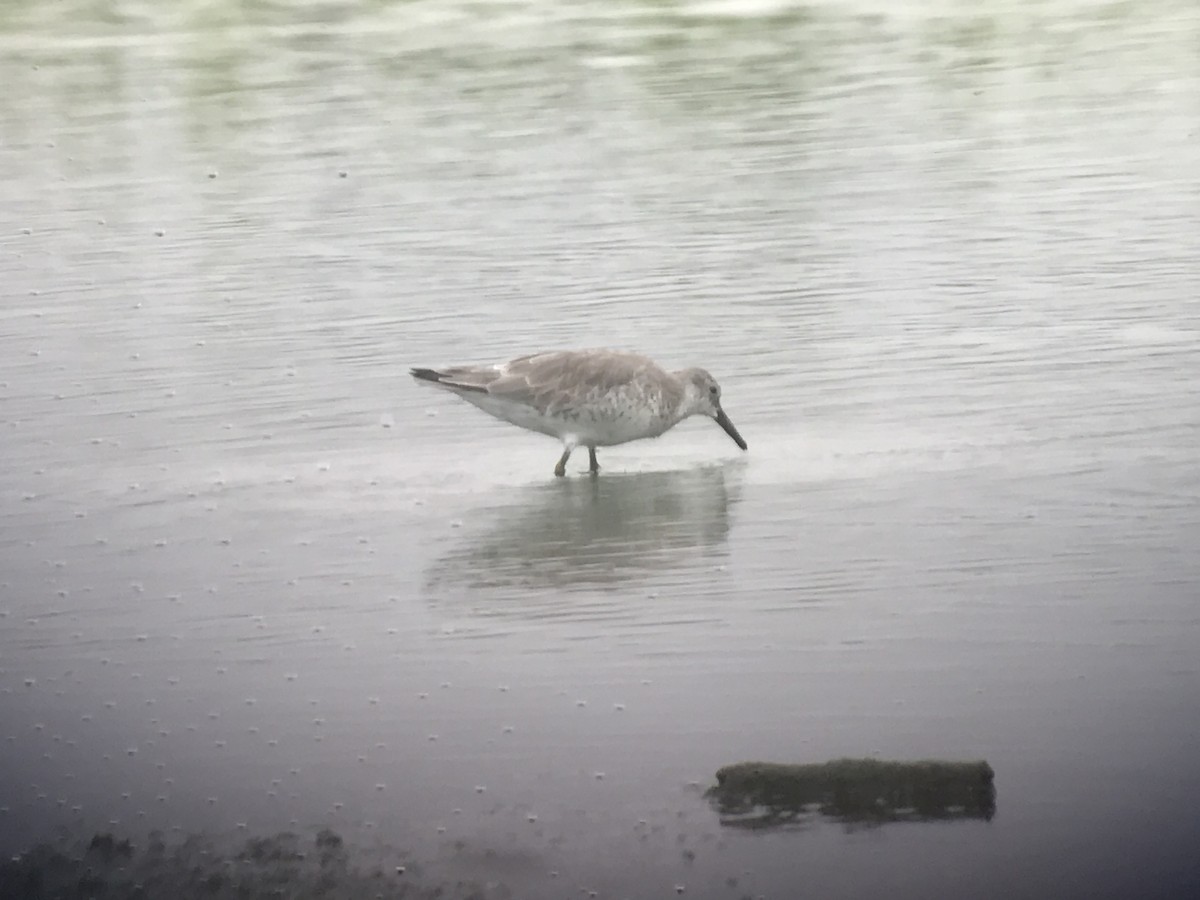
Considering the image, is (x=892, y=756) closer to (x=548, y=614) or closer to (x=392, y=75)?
(x=548, y=614)

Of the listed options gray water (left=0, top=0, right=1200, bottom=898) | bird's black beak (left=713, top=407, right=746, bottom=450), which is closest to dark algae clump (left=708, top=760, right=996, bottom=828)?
gray water (left=0, top=0, right=1200, bottom=898)

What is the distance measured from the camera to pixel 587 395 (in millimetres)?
9594

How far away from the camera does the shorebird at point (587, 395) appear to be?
960cm

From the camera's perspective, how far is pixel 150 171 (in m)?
15.6

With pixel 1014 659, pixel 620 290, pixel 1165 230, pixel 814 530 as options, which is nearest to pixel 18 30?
pixel 620 290

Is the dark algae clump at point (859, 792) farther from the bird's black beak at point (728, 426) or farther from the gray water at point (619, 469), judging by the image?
the bird's black beak at point (728, 426)

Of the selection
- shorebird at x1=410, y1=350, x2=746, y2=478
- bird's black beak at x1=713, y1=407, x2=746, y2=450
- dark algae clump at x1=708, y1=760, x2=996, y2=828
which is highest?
shorebird at x1=410, y1=350, x2=746, y2=478

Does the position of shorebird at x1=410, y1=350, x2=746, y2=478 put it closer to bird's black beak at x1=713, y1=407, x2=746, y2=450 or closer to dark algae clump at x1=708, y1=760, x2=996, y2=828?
bird's black beak at x1=713, y1=407, x2=746, y2=450

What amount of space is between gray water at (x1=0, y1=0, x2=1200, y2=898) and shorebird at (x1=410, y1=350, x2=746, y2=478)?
0.22 metres

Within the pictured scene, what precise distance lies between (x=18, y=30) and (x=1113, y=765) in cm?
1842

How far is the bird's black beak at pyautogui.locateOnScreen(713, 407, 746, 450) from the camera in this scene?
966 cm

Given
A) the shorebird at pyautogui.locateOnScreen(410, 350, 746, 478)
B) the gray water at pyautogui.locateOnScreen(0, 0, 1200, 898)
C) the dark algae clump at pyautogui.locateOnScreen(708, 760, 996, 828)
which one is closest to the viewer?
the dark algae clump at pyautogui.locateOnScreen(708, 760, 996, 828)

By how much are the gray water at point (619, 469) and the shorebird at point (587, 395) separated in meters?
0.22

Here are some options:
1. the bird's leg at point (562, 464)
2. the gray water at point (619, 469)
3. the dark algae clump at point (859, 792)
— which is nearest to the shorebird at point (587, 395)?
the bird's leg at point (562, 464)
